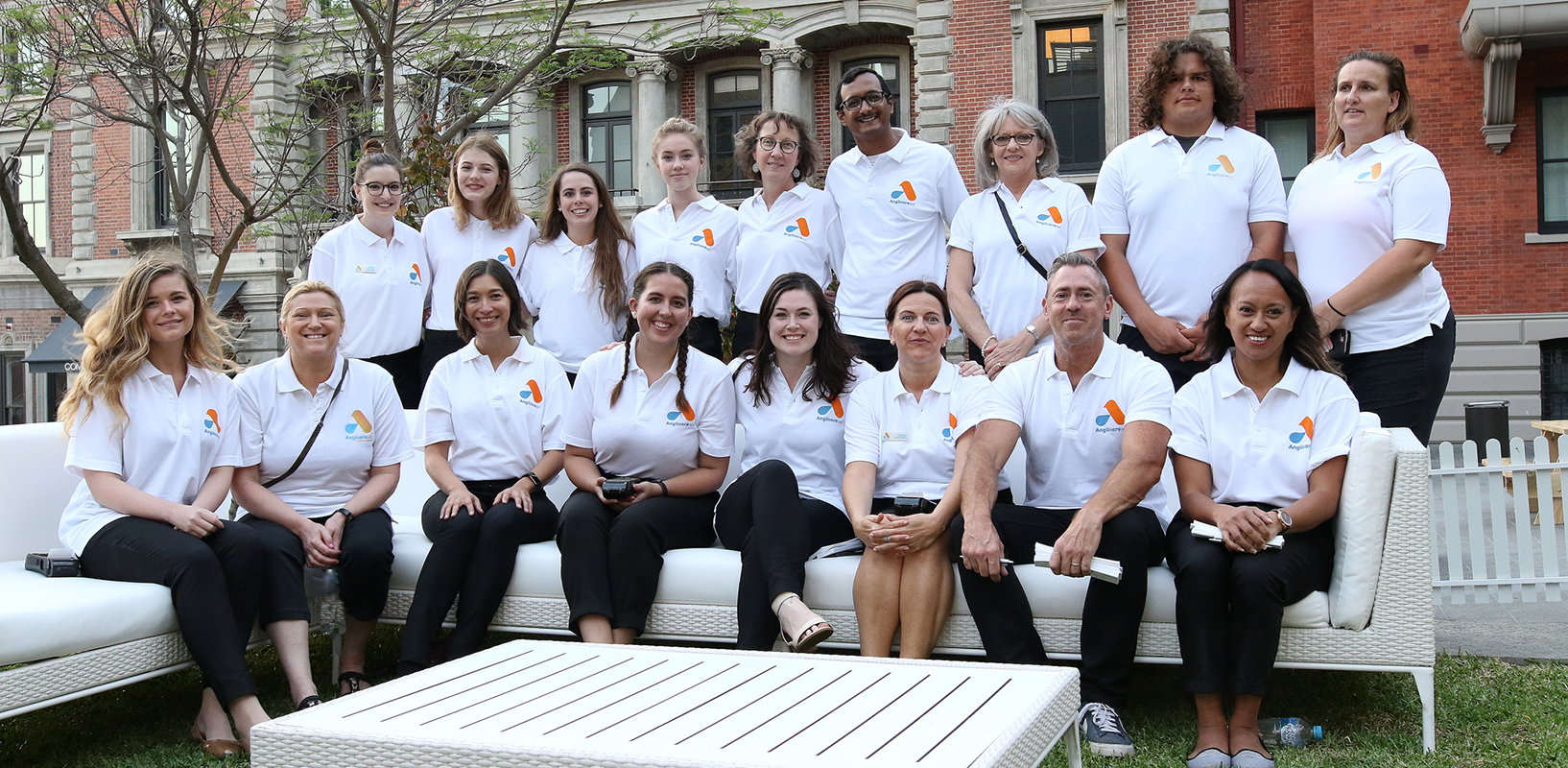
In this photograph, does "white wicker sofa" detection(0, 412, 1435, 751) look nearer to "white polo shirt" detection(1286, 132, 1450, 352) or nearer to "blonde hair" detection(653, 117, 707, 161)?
"white polo shirt" detection(1286, 132, 1450, 352)

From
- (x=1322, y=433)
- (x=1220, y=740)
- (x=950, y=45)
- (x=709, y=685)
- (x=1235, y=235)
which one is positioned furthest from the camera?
(x=950, y=45)

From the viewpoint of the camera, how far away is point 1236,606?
3.43m

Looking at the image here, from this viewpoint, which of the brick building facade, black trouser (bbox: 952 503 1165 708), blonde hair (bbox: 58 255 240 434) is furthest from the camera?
the brick building facade

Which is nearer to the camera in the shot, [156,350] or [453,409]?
[156,350]

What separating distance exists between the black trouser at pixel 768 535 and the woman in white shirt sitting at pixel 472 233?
2.00 metres

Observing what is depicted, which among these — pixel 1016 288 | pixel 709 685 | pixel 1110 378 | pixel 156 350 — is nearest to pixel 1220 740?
pixel 1110 378

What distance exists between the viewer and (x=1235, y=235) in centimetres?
443

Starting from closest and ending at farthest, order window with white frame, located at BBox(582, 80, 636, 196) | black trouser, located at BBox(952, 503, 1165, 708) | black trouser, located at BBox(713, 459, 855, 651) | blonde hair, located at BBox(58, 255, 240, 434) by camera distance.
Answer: black trouser, located at BBox(952, 503, 1165, 708) → black trouser, located at BBox(713, 459, 855, 651) → blonde hair, located at BBox(58, 255, 240, 434) → window with white frame, located at BBox(582, 80, 636, 196)

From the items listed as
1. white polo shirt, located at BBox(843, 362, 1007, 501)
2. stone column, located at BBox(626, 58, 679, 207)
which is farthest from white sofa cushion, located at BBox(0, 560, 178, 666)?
stone column, located at BBox(626, 58, 679, 207)

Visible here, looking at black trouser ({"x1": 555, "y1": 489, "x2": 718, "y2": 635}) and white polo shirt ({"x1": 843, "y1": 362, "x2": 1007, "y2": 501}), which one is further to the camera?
white polo shirt ({"x1": 843, "y1": 362, "x2": 1007, "y2": 501})

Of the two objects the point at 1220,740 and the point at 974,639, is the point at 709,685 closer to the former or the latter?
the point at 974,639

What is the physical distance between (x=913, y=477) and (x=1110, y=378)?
2.59 feet

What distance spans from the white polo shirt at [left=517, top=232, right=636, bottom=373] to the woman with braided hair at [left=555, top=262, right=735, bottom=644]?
0.68 metres

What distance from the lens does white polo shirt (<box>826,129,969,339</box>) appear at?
5.07 metres
